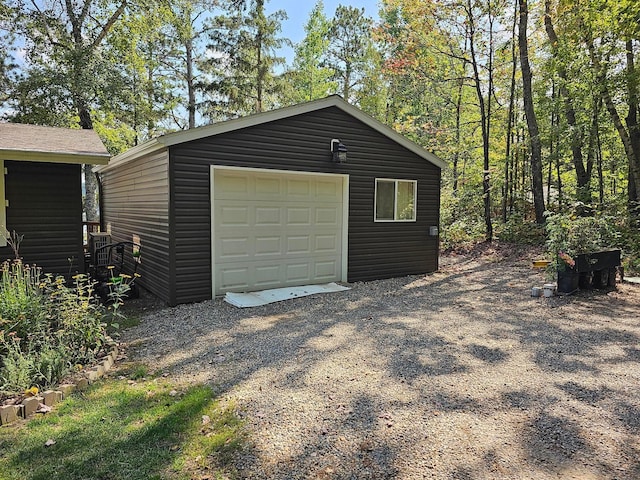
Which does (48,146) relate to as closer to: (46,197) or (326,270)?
(46,197)

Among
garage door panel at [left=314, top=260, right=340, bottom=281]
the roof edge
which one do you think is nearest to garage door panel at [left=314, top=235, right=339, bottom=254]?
garage door panel at [left=314, top=260, right=340, bottom=281]

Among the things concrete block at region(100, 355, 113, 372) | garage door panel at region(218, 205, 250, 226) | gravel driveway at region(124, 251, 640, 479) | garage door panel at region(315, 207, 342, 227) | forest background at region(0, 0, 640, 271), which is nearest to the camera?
gravel driveway at region(124, 251, 640, 479)

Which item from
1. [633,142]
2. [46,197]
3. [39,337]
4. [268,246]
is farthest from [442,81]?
[39,337]

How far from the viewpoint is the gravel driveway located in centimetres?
234

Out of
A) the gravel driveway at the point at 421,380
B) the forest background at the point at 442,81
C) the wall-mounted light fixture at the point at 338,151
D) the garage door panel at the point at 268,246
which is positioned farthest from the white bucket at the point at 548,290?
the garage door panel at the point at 268,246

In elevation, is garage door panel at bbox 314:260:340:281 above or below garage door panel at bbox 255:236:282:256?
below

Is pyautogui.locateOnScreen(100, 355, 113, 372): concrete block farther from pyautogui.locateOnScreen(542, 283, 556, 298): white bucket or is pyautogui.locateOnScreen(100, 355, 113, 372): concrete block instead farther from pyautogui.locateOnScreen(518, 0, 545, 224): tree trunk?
pyautogui.locateOnScreen(518, 0, 545, 224): tree trunk

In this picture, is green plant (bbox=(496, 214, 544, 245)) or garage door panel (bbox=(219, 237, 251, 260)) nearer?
garage door panel (bbox=(219, 237, 251, 260))

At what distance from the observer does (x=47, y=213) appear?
5.88m

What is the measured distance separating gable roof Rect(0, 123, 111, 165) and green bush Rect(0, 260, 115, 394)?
2032mm

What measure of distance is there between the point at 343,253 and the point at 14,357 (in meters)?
5.36

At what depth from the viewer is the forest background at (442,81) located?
1026 cm

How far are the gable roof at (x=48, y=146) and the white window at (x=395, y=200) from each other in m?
4.83

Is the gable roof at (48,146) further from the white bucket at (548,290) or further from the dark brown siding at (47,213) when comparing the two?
the white bucket at (548,290)
